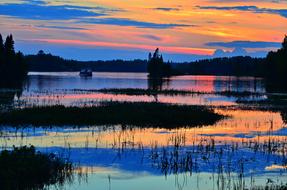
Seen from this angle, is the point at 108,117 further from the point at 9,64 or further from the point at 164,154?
the point at 9,64

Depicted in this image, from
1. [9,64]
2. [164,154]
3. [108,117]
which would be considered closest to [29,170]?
[164,154]

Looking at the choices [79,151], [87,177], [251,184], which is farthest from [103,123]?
[251,184]

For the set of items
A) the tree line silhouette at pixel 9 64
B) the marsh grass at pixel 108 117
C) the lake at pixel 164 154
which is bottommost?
the lake at pixel 164 154

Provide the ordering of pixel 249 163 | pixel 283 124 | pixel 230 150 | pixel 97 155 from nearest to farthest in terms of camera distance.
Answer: pixel 249 163
pixel 97 155
pixel 230 150
pixel 283 124

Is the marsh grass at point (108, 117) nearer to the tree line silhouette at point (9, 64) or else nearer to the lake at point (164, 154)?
the lake at point (164, 154)

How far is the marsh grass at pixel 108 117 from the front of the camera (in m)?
32.9

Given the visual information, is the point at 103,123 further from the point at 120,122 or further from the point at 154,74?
the point at 154,74

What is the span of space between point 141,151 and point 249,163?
512cm

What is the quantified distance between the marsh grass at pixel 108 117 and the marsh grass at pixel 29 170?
48.1ft

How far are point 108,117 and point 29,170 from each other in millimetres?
19190

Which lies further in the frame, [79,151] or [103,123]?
[103,123]

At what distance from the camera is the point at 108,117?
115ft

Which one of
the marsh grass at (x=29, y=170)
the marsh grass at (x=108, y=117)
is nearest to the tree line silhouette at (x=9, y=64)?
the marsh grass at (x=108, y=117)

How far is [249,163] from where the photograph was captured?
65.6ft
